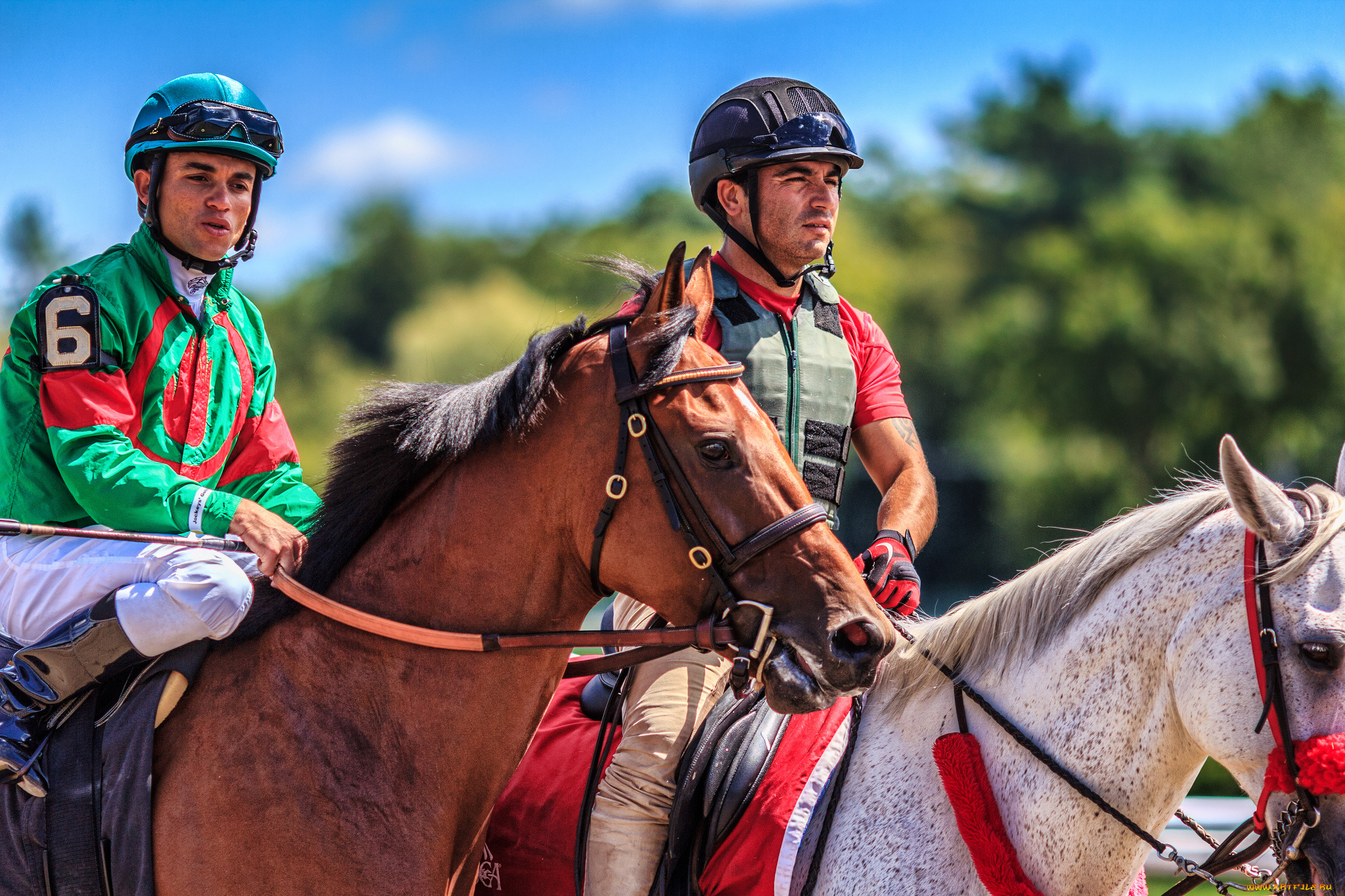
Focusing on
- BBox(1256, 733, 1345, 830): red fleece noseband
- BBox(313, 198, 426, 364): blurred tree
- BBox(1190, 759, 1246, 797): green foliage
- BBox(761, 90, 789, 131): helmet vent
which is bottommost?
BBox(1190, 759, 1246, 797): green foliage

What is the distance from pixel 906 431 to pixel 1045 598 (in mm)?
1049

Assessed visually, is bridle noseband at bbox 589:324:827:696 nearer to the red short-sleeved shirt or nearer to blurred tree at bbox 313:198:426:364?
the red short-sleeved shirt

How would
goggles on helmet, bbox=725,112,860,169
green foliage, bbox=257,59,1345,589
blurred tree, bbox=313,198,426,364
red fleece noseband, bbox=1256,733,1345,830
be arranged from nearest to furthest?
red fleece noseband, bbox=1256,733,1345,830, goggles on helmet, bbox=725,112,860,169, green foliage, bbox=257,59,1345,589, blurred tree, bbox=313,198,426,364

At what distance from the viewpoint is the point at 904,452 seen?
14.0 feet

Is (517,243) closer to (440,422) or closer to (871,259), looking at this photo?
(871,259)

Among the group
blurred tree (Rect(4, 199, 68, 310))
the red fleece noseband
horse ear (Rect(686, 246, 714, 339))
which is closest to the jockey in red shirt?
horse ear (Rect(686, 246, 714, 339))

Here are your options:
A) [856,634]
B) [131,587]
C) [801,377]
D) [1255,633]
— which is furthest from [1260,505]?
[131,587]

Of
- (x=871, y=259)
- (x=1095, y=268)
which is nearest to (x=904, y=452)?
(x=1095, y=268)

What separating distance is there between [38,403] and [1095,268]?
178 feet

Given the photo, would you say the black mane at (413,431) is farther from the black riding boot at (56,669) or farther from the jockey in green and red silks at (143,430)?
the black riding boot at (56,669)

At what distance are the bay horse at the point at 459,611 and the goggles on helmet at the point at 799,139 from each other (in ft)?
Answer: 2.97

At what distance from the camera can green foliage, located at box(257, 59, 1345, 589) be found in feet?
143

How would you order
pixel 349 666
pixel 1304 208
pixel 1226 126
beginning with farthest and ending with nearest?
pixel 1226 126 → pixel 1304 208 → pixel 349 666

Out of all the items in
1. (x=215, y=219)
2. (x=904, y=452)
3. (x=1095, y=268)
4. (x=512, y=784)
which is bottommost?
(x=512, y=784)
